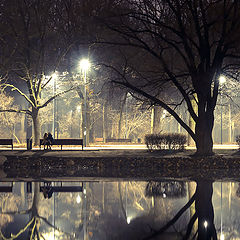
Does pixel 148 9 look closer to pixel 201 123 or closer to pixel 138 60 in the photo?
pixel 201 123

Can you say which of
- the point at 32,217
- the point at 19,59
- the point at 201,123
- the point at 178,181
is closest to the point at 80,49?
the point at 19,59

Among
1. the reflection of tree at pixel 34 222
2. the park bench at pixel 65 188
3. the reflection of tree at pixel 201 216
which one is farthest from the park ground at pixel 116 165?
the reflection of tree at pixel 34 222

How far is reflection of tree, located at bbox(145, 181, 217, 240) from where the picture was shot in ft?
28.6

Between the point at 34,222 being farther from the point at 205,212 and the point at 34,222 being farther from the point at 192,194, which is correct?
the point at 192,194

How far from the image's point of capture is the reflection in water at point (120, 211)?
352 inches

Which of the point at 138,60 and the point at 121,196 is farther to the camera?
the point at 138,60

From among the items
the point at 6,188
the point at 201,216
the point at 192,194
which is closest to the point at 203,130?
the point at 192,194

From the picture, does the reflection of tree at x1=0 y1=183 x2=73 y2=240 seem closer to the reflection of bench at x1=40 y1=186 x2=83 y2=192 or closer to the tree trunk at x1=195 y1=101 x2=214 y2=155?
the reflection of bench at x1=40 y1=186 x2=83 y2=192

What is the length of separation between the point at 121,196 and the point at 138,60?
26.5 m

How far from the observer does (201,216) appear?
1052 centimetres

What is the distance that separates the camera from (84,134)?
42.2 meters

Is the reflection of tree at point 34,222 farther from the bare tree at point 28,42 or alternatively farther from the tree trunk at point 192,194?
the bare tree at point 28,42

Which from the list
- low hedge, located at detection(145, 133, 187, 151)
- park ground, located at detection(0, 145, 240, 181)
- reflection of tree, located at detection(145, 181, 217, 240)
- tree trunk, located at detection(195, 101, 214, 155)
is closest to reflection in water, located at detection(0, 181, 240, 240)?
reflection of tree, located at detection(145, 181, 217, 240)

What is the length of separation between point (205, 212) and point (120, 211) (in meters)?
1.85
